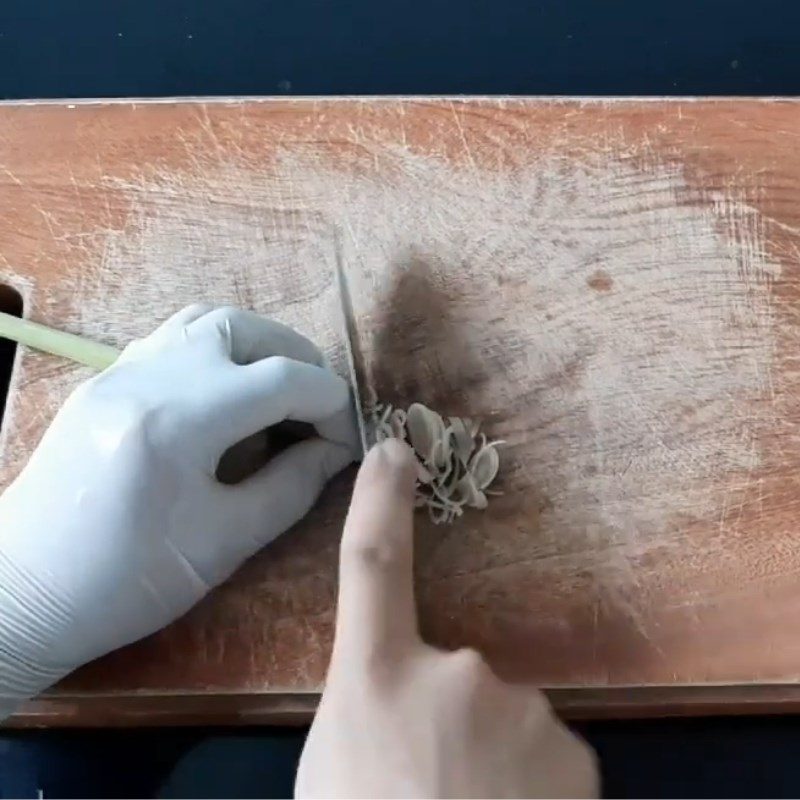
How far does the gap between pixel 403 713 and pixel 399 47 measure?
603mm

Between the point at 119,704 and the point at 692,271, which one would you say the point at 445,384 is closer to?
the point at 692,271

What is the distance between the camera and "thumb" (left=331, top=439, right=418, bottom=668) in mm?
546

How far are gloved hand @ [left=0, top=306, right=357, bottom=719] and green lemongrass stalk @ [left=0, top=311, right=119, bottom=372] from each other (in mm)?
48

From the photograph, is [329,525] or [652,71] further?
[652,71]

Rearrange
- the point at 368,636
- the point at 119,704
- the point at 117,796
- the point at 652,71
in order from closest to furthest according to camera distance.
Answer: the point at 368,636 < the point at 119,704 < the point at 117,796 < the point at 652,71

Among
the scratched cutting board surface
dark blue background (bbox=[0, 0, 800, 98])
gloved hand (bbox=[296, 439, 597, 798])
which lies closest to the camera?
gloved hand (bbox=[296, 439, 597, 798])

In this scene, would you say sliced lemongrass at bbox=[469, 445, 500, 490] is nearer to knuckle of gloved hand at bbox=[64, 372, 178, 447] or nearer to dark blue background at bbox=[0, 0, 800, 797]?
knuckle of gloved hand at bbox=[64, 372, 178, 447]

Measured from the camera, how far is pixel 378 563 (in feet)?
1.85

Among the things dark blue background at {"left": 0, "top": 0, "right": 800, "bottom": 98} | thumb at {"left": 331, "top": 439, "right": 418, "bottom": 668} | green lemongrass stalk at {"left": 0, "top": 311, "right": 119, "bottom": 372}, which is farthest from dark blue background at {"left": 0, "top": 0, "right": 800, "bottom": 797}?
thumb at {"left": 331, "top": 439, "right": 418, "bottom": 668}

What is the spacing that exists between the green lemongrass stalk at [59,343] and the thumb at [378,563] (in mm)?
207

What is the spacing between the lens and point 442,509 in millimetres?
660

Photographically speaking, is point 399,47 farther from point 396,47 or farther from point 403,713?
point 403,713

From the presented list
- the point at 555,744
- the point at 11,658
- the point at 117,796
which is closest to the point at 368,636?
the point at 555,744

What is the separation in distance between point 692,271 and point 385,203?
0.22 meters
